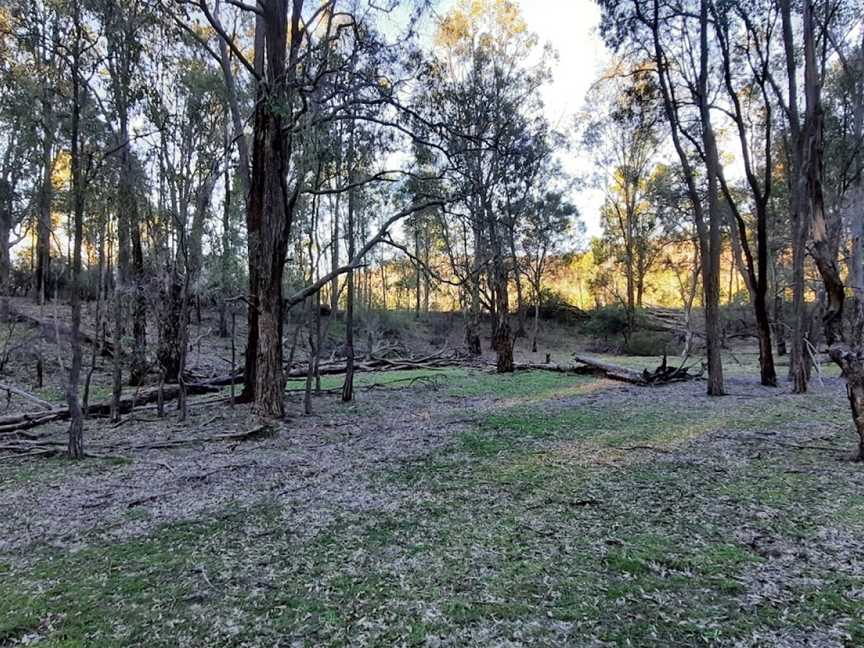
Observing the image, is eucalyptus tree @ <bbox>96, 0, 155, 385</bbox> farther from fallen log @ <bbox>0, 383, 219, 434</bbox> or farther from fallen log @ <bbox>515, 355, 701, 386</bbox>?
fallen log @ <bbox>515, 355, 701, 386</bbox>

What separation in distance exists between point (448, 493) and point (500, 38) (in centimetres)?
1920

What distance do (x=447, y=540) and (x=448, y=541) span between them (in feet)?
0.06

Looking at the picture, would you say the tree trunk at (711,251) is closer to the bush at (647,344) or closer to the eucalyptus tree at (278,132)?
the eucalyptus tree at (278,132)

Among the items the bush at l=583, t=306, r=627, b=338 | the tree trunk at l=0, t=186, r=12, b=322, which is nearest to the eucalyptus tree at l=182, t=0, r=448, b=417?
the tree trunk at l=0, t=186, r=12, b=322

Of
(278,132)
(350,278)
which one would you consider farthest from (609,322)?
(278,132)

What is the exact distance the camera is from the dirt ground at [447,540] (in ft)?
7.66

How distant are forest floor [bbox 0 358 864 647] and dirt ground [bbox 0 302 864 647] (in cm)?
2

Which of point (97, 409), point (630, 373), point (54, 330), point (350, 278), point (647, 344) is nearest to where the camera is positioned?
point (97, 409)

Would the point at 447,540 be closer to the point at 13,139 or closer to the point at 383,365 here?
the point at 383,365

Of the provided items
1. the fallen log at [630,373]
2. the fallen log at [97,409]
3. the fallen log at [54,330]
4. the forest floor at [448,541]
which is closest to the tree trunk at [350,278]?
the forest floor at [448,541]

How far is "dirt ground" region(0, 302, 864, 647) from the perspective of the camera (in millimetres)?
2336

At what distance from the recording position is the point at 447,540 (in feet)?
10.8

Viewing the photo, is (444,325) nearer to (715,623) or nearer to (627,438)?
(627,438)

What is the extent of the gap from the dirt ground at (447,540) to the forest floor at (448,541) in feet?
0.05
